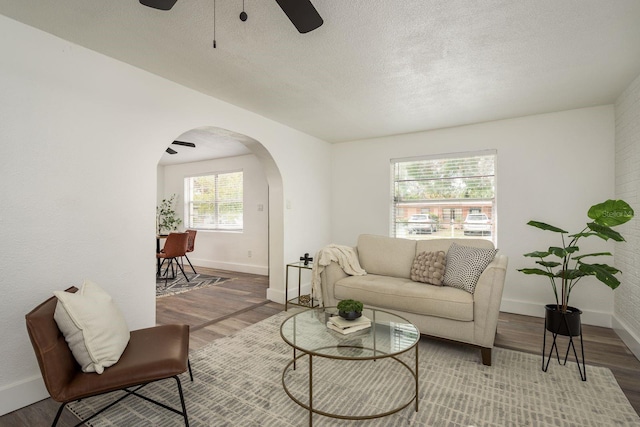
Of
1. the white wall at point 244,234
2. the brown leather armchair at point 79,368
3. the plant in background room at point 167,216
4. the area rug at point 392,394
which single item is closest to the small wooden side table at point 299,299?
the area rug at point 392,394

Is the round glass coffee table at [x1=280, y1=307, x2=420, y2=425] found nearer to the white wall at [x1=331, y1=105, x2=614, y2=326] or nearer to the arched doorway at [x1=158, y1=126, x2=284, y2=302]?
the arched doorway at [x1=158, y1=126, x2=284, y2=302]

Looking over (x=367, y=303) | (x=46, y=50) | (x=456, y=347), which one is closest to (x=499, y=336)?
(x=456, y=347)

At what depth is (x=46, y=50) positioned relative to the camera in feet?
7.16

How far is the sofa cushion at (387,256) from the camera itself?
3.64 m

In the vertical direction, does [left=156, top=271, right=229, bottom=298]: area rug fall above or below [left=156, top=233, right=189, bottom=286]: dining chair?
below

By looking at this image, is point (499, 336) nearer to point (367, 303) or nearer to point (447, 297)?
point (447, 297)

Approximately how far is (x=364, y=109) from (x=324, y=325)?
250 centimetres

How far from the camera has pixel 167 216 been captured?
7371 millimetres

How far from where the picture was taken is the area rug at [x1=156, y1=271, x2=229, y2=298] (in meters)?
4.97

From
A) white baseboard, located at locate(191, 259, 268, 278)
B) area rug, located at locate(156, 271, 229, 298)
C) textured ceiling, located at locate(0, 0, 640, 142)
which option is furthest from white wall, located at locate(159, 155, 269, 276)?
textured ceiling, located at locate(0, 0, 640, 142)

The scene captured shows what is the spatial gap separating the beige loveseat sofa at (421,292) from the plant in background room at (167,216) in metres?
4.69

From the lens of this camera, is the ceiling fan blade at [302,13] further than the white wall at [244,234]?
No

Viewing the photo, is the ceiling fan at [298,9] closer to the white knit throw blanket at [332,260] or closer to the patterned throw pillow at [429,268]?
the white knit throw blanket at [332,260]

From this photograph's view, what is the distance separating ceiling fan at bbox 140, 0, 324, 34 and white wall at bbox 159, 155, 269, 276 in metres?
4.43
